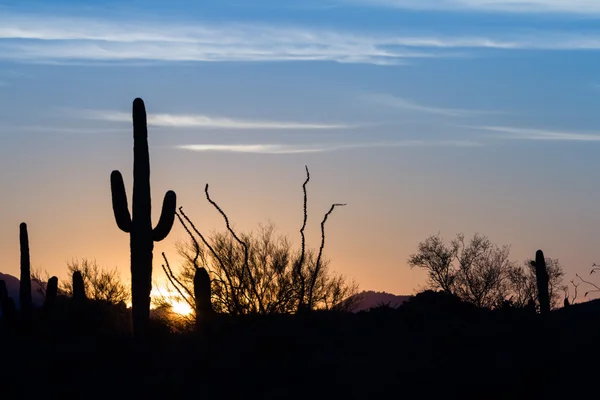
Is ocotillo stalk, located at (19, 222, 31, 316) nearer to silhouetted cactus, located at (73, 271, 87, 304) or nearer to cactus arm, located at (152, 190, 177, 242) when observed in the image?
silhouetted cactus, located at (73, 271, 87, 304)

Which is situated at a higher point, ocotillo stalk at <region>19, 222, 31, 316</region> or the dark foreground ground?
ocotillo stalk at <region>19, 222, 31, 316</region>

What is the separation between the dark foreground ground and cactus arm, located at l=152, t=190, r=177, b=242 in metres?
2.60

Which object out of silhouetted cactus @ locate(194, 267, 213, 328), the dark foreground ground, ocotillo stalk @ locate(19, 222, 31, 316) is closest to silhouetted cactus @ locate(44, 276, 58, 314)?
ocotillo stalk @ locate(19, 222, 31, 316)

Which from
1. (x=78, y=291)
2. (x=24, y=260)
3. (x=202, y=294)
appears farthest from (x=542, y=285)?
(x=24, y=260)

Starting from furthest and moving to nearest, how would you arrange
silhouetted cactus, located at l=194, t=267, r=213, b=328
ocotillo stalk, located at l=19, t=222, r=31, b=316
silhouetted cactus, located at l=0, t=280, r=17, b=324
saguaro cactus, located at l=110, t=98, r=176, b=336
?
ocotillo stalk, located at l=19, t=222, r=31, b=316 < silhouetted cactus, located at l=0, t=280, r=17, b=324 < saguaro cactus, located at l=110, t=98, r=176, b=336 < silhouetted cactus, located at l=194, t=267, r=213, b=328

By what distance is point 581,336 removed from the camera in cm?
1505

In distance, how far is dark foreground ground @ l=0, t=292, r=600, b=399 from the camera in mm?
13906

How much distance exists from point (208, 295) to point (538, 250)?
1165cm

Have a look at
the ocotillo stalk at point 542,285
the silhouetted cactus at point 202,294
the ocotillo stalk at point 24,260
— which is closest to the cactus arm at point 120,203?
the silhouetted cactus at point 202,294

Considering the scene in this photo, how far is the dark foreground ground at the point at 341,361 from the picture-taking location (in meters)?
13.9

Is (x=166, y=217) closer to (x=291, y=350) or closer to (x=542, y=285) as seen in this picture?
(x=291, y=350)

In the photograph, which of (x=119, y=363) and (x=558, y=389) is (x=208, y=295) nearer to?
(x=119, y=363)

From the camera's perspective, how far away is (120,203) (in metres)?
20.8

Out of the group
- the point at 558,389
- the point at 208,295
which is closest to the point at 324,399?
the point at 558,389
